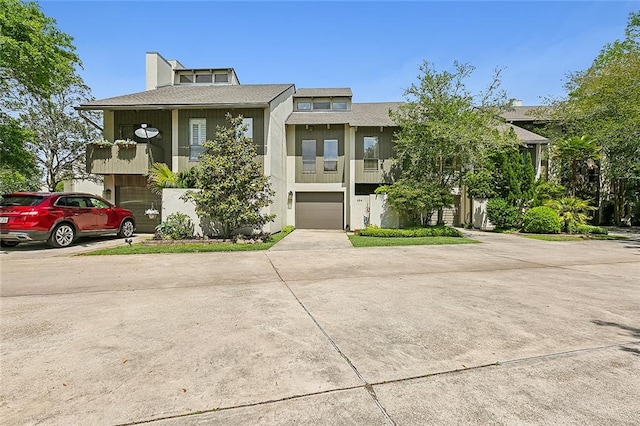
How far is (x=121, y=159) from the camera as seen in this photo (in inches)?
516

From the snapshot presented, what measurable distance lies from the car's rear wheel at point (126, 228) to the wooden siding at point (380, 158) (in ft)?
36.0

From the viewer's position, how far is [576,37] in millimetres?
13922

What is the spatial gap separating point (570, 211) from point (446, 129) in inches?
315

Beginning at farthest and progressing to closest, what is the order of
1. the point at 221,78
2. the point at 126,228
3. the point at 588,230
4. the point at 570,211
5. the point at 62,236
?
the point at 221,78, the point at 570,211, the point at 588,230, the point at 126,228, the point at 62,236

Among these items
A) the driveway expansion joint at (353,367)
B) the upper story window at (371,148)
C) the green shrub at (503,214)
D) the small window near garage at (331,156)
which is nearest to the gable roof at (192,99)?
the small window near garage at (331,156)

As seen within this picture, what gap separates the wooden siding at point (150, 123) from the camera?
1414cm

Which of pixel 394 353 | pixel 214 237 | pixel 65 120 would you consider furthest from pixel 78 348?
pixel 65 120

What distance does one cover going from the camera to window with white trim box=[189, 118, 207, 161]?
13.8m

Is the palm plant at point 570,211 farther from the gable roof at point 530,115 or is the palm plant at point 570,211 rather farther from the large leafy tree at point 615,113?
the gable roof at point 530,115

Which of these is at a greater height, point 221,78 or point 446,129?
point 221,78

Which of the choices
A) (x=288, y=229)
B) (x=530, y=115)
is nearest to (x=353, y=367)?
(x=288, y=229)

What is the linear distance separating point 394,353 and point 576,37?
1828 centimetres

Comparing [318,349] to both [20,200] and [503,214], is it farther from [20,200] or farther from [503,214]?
[503,214]

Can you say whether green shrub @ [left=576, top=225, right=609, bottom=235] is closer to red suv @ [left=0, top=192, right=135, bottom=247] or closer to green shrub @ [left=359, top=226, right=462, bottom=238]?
green shrub @ [left=359, top=226, right=462, bottom=238]
